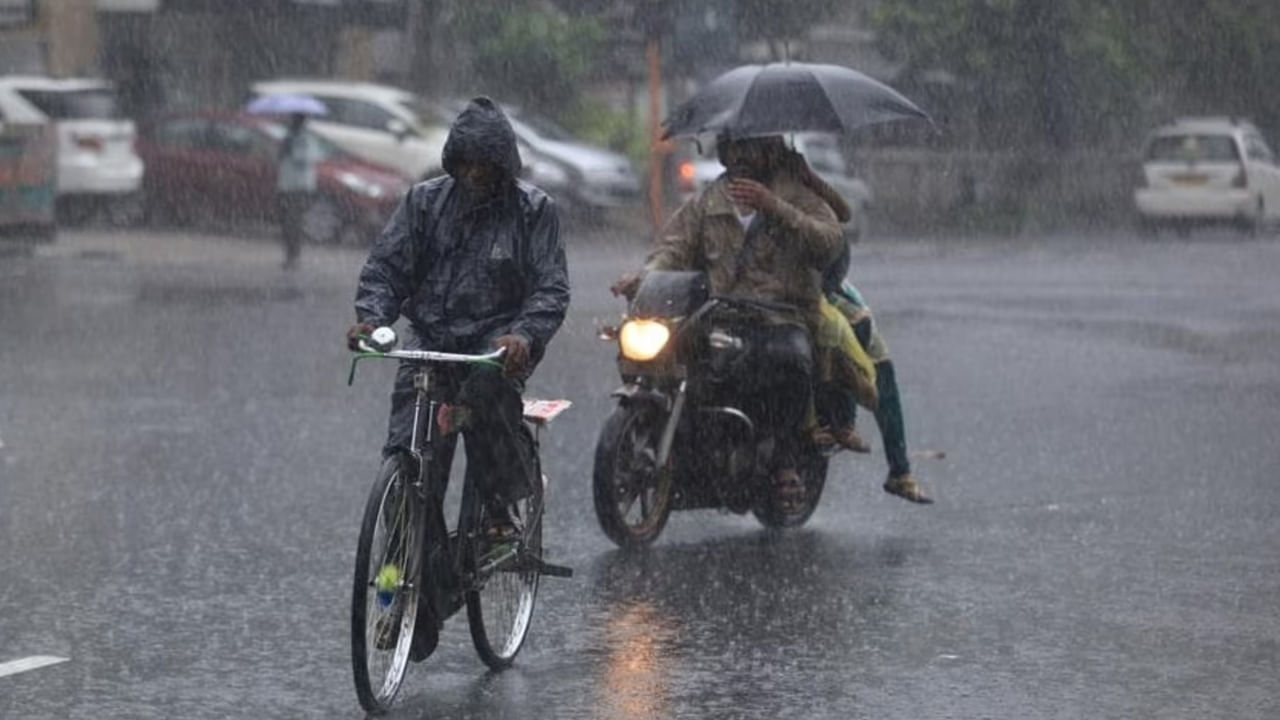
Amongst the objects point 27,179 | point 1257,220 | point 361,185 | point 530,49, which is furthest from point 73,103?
point 1257,220

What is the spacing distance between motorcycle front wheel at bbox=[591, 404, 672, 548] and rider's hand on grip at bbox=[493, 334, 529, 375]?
2.34 meters

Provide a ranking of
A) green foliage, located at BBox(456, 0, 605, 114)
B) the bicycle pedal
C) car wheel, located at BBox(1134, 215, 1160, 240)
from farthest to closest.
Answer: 1. green foliage, located at BBox(456, 0, 605, 114)
2. car wheel, located at BBox(1134, 215, 1160, 240)
3. the bicycle pedal

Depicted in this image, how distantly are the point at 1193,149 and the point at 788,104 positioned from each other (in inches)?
1102

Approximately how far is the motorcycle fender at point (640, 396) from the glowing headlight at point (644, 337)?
110 millimetres

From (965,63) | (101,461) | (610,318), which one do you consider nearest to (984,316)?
(610,318)

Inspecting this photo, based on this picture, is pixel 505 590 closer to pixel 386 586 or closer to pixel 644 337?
pixel 386 586

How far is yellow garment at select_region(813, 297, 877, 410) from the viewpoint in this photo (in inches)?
400

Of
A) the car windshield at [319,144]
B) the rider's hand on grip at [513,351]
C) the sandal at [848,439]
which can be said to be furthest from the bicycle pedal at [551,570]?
the car windshield at [319,144]

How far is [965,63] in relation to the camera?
42.0m

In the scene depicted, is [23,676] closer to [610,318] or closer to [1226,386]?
[1226,386]

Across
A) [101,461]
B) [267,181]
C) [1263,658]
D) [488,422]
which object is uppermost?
[488,422]

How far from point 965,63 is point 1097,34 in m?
2.01

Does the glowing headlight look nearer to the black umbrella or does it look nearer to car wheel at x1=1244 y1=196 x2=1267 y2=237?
the black umbrella

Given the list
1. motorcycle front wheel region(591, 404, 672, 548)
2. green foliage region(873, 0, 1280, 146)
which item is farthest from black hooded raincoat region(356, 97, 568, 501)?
green foliage region(873, 0, 1280, 146)
